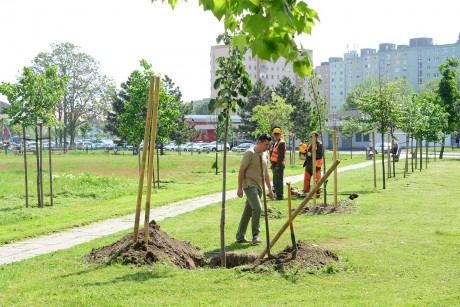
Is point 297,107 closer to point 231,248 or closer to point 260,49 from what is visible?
point 231,248

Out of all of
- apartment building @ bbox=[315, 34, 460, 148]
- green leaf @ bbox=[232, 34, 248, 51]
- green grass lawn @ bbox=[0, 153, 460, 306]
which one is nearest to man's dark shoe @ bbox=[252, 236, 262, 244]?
green grass lawn @ bbox=[0, 153, 460, 306]

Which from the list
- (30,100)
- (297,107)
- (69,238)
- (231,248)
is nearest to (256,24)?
(231,248)

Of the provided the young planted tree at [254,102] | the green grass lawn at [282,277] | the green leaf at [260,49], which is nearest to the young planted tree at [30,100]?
the green grass lawn at [282,277]

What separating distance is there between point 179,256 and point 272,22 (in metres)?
5.45

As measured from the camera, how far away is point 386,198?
18.0 m

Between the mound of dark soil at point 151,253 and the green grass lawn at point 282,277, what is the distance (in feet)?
0.79

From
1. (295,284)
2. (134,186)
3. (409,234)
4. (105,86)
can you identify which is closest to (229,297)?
(295,284)

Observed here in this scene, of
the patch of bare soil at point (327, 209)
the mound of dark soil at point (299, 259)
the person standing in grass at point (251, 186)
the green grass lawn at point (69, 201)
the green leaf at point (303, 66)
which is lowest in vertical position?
the green grass lawn at point (69, 201)

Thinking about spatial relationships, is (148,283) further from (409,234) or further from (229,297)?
(409,234)

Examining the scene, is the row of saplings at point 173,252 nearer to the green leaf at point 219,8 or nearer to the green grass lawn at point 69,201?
the green grass lawn at point 69,201

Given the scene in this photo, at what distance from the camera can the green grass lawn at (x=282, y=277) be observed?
22.1ft

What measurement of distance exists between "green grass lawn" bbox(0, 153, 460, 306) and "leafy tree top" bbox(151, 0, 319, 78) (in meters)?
3.07

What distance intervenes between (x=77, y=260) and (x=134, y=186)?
1590cm

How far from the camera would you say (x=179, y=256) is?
29.5 feet
